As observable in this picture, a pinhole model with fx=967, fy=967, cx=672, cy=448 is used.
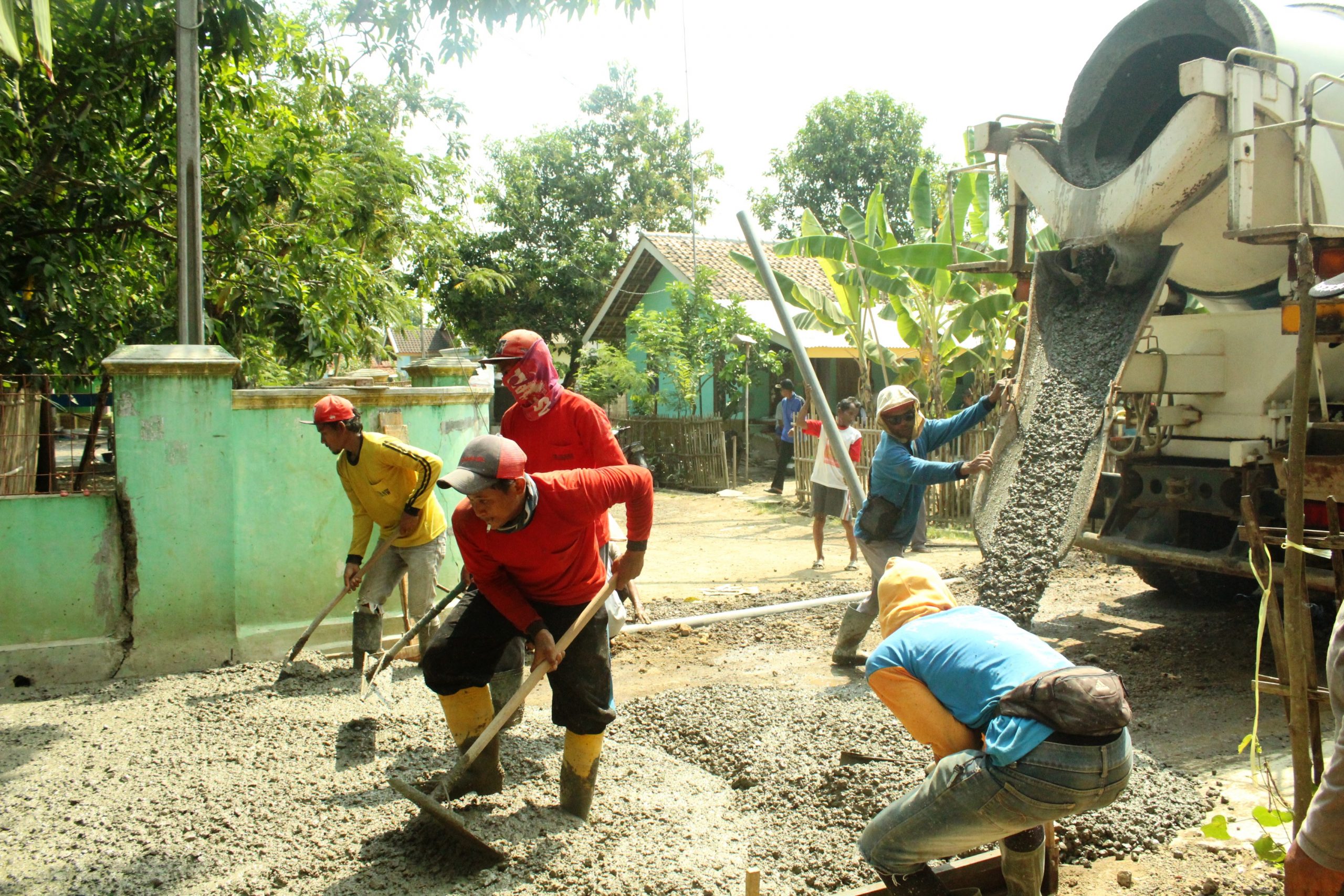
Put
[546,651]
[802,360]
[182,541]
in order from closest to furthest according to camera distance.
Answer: [546,651]
[182,541]
[802,360]

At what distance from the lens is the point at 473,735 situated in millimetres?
3631

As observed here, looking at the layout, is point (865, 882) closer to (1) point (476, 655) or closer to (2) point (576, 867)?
(2) point (576, 867)

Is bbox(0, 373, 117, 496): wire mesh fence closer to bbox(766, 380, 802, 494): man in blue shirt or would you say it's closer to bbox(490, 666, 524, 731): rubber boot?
bbox(490, 666, 524, 731): rubber boot

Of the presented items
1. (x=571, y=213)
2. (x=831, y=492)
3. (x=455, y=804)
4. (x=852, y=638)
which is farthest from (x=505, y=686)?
(x=571, y=213)

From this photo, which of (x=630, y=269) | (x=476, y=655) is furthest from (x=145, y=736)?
(x=630, y=269)

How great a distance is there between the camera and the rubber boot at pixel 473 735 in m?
3.58

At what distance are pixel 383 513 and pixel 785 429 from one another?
9171 millimetres

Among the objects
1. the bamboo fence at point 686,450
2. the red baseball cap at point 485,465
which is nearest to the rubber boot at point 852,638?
the red baseball cap at point 485,465

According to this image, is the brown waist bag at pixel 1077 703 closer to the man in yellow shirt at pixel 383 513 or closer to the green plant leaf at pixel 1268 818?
the green plant leaf at pixel 1268 818

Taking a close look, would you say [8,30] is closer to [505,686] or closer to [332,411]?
[332,411]

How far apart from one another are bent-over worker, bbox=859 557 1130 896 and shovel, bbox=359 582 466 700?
2.50 meters

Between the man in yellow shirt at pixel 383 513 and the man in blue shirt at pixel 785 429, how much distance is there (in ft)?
28.8

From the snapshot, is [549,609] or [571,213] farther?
[571,213]

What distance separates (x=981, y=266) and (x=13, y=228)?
20.4ft
